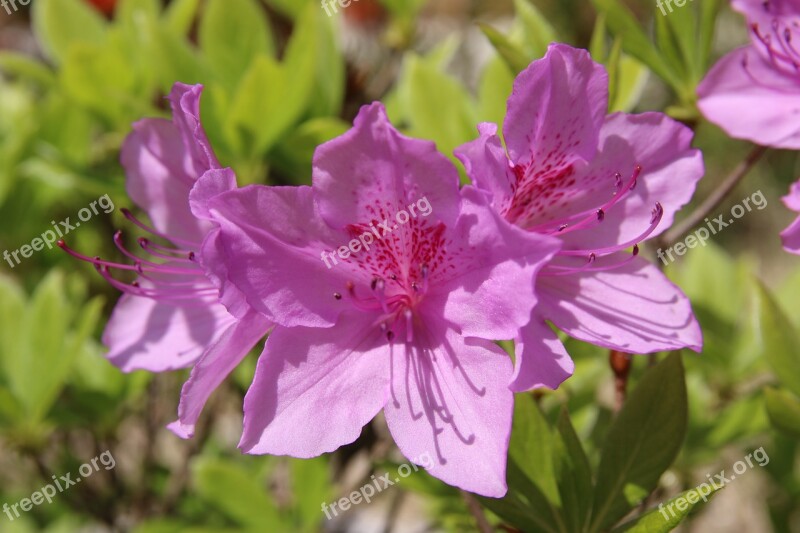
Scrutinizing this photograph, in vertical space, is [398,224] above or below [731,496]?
above

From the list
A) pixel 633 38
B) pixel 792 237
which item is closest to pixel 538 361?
pixel 792 237

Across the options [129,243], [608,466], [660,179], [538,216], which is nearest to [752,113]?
[660,179]

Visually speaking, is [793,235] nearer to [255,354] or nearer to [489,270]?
[489,270]

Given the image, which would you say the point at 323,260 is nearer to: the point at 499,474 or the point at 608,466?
the point at 499,474

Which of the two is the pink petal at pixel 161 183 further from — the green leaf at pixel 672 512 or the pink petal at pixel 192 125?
the green leaf at pixel 672 512

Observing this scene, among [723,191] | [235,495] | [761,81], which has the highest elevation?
[761,81]

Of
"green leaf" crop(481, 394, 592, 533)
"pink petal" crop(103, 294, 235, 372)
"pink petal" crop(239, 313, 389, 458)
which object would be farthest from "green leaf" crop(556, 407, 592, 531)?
"pink petal" crop(103, 294, 235, 372)
